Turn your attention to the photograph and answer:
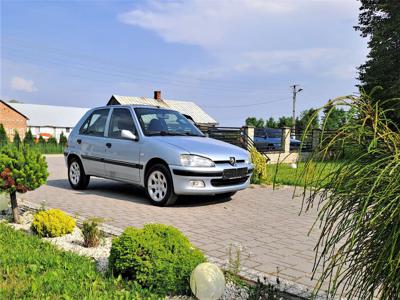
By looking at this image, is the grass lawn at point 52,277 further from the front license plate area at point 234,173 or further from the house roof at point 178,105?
the house roof at point 178,105

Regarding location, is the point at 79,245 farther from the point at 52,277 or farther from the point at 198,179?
the point at 198,179

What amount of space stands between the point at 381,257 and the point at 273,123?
51.6 meters

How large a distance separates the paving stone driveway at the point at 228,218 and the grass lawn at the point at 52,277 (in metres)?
1.35

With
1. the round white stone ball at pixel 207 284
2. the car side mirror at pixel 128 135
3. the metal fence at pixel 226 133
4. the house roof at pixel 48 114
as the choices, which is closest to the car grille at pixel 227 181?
the car side mirror at pixel 128 135

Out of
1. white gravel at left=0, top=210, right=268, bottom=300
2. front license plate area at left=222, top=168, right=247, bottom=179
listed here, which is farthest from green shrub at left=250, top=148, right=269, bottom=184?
white gravel at left=0, top=210, right=268, bottom=300

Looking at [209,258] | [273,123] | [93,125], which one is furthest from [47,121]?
[209,258]

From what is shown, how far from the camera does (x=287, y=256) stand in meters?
4.32

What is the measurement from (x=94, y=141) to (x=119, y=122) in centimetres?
78

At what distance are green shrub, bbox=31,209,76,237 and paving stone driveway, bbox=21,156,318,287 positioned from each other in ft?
2.86

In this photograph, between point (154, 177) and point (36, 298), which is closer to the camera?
point (36, 298)

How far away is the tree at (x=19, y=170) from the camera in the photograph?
17.1 feet

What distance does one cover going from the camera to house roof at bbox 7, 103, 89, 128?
6419 centimetres

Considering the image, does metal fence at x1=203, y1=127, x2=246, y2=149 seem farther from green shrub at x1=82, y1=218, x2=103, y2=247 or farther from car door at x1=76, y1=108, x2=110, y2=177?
green shrub at x1=82, y1=218, x2=103, y2=247

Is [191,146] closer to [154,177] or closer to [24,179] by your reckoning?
[154,177]
